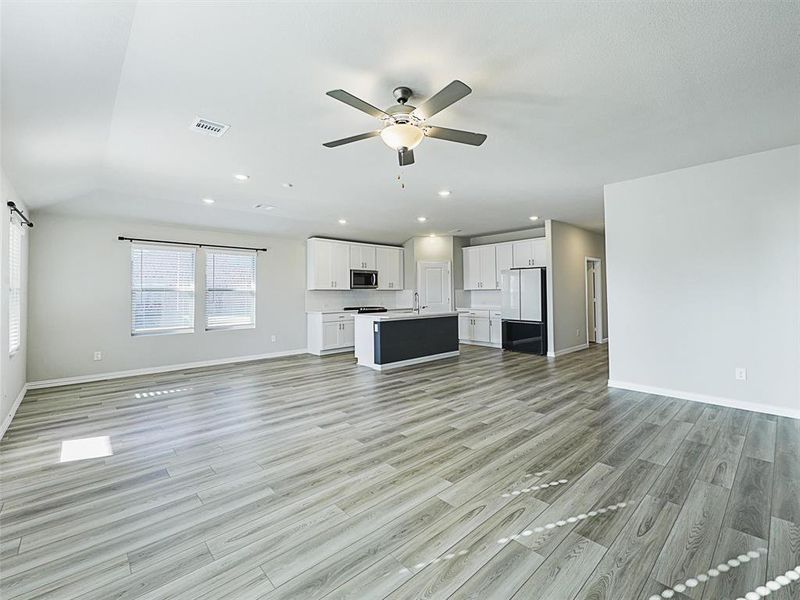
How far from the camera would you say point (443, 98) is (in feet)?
6.95

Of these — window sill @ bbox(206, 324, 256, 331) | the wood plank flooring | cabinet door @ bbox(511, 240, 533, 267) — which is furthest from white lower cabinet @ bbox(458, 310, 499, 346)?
window sill @ bbox(206, 324, 256, 331)

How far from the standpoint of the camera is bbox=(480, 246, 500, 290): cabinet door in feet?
27.4

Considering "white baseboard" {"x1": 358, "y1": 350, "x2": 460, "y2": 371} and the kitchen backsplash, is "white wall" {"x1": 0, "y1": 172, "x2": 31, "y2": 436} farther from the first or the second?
the kitchen backsplash

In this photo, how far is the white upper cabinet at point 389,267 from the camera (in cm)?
866

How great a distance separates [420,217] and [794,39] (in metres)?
5.09

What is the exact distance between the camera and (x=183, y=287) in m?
6.36

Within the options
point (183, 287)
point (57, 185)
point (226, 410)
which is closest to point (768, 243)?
point (226, 410)

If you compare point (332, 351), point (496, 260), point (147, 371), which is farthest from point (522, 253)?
point (147, 371)

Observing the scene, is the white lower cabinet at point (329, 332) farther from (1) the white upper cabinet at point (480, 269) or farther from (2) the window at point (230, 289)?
(1) the white upper cabinet at point (480, 269)

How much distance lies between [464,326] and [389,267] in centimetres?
232

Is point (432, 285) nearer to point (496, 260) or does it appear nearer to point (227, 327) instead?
point (496, 260)

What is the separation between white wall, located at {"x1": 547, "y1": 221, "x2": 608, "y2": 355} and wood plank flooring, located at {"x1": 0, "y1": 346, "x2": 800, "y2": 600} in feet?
10.1

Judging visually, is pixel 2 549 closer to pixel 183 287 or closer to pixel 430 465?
pixel 430 465

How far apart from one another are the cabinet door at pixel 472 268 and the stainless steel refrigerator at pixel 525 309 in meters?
0.85
